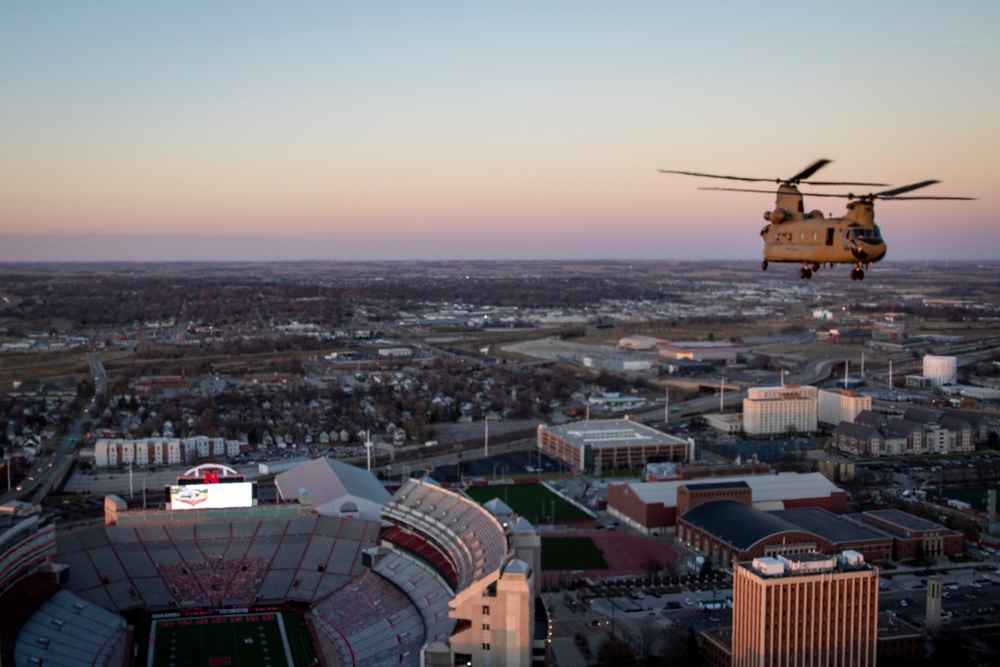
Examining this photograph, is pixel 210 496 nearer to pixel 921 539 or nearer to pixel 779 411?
pixel 921 539

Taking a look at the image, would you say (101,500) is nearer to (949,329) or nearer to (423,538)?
(423,538)

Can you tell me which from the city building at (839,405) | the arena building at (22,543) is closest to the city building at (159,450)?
the arena building at (22,543)

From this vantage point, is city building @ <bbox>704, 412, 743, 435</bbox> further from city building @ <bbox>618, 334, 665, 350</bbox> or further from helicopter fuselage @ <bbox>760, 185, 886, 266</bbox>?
helicopter fuselage @ <bbox>760, 185, 886, 266</bbox>

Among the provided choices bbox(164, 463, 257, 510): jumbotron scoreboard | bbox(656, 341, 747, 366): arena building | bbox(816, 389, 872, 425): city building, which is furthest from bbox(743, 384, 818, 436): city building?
bbox(164, 463, 257, 510): jumbotron scoreboard

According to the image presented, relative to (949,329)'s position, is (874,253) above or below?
above

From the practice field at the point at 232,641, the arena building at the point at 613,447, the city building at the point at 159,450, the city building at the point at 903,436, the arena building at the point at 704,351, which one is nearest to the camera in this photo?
the practice field at the point at 232,641

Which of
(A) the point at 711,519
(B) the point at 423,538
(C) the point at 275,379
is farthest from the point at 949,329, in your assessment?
(B) the point at 423,538

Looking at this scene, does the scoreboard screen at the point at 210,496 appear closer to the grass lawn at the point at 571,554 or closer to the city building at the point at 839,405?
the grass lawn at the point at 571,554
